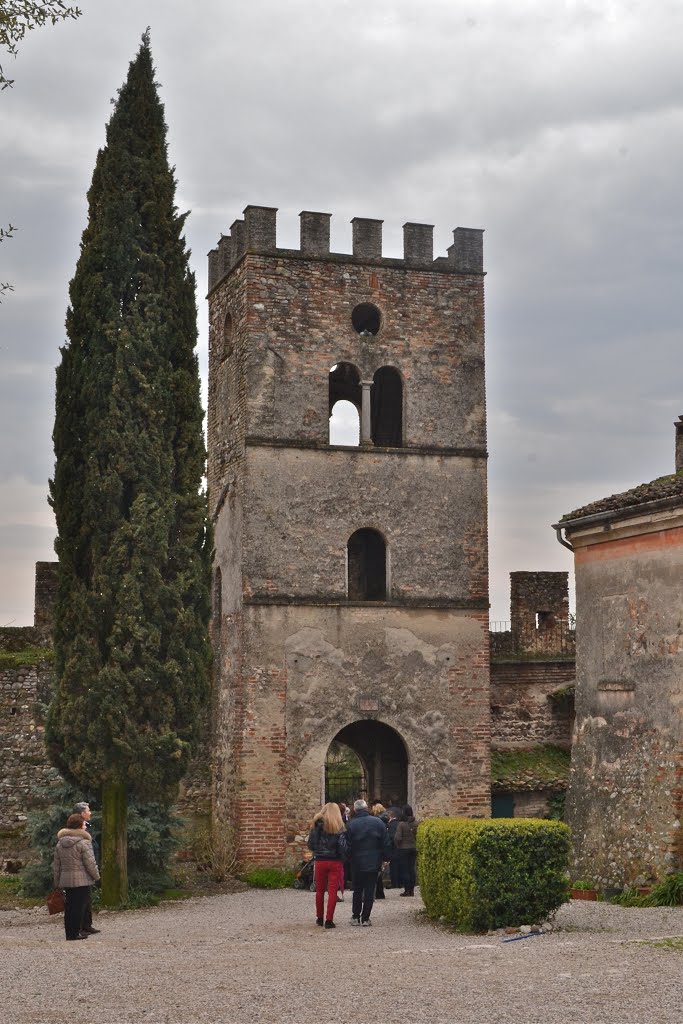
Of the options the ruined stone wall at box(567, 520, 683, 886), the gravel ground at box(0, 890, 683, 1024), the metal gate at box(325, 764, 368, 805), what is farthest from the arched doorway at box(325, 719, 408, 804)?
the gravel ground at box(0, 890, 683, 1024)

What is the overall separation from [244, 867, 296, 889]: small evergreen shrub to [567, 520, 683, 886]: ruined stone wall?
224 inches

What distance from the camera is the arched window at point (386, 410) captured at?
26.3 m

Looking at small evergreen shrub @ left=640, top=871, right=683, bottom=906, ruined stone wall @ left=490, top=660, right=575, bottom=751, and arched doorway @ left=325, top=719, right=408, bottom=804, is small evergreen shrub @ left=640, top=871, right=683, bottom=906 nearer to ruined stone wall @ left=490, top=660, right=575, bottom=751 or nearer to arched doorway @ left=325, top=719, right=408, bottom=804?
arched doorway @ left=325, top=719, right=408, bottom=804

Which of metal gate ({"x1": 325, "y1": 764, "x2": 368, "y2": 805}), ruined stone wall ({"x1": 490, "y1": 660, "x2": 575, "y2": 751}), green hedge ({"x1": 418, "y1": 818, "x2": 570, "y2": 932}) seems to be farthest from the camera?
metal gate ({"x1": 325, "y1": 764, "x2": 368, "y2": 805})

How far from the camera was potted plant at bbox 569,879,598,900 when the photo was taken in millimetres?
17875

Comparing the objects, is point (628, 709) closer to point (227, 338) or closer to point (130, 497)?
point (130, 497)

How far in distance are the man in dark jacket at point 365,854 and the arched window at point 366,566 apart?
10.8m

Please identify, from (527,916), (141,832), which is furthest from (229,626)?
(527,916)

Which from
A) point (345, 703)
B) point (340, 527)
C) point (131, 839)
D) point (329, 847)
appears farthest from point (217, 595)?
point (329, 847)

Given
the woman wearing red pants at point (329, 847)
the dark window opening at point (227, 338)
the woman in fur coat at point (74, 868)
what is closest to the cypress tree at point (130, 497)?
the woman in fur coat at point (74, 868)

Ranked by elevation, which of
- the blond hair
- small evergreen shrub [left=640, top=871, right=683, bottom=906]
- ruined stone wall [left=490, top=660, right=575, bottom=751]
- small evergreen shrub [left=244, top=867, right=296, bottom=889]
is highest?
ruined stone wall [left=490, top=660, right=575, bottom=751]

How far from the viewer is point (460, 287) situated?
2538 centimetres

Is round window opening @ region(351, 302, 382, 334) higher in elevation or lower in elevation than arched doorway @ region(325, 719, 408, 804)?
higher

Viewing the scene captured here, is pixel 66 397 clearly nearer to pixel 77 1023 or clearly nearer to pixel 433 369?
pixel 433 369
